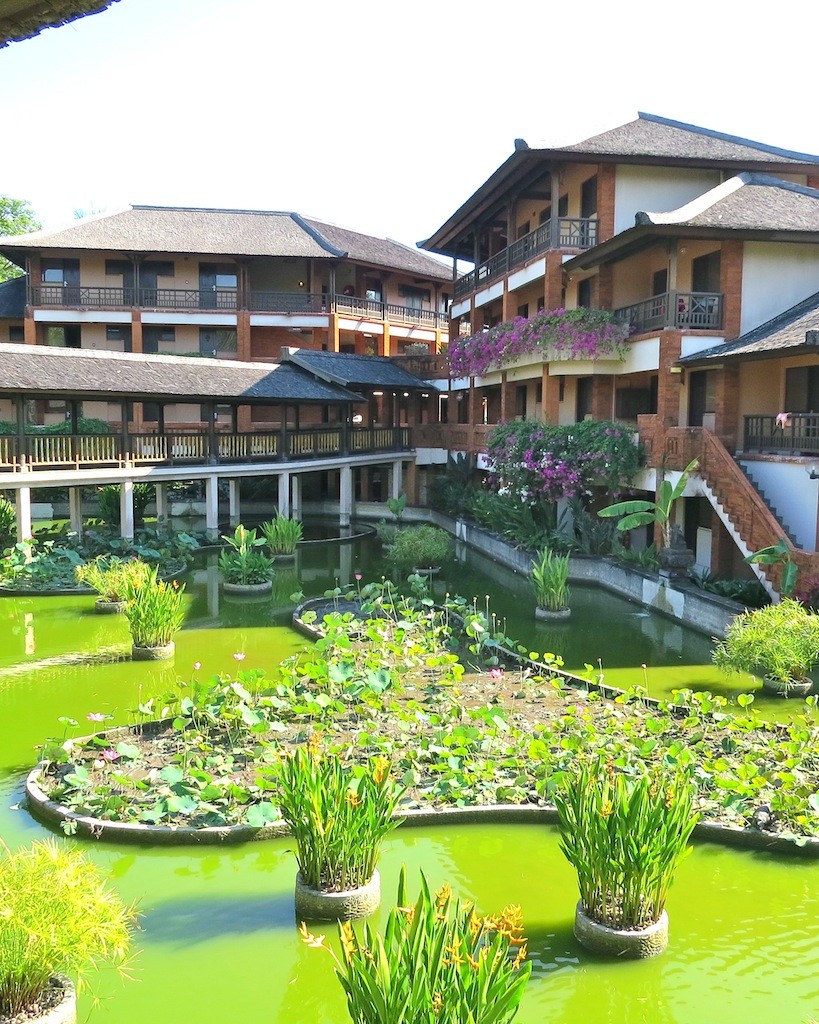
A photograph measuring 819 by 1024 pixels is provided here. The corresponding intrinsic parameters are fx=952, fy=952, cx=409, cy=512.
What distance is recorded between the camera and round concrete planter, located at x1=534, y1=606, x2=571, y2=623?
18250mm

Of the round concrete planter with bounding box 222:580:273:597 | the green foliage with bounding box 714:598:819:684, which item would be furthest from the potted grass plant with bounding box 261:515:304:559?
the green foliage with bounding box 714:598:819:684

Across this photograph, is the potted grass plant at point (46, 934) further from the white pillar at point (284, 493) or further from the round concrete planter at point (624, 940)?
the white pillar at point (284, 493)

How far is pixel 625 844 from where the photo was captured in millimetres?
6863

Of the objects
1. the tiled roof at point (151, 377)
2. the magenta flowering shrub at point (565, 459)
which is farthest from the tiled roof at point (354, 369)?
the magenta flowering shrub at point (565, 459)

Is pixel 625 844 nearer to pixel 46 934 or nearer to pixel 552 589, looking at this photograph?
pixel 46 934

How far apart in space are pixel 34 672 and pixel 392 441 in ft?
71.4

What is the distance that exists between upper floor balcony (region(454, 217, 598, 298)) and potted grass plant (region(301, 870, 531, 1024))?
76.5 feet

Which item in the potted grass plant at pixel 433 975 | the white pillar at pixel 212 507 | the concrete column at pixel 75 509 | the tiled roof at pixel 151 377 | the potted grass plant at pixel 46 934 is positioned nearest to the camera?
A: the potted grass plant at pixel 433 975

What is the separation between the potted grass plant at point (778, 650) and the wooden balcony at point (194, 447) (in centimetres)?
1592

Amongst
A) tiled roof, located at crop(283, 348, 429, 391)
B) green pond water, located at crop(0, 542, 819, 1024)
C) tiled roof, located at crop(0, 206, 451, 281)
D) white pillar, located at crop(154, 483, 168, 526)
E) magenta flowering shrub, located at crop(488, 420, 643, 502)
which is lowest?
green pond water, located at crop(0, 542, 819, 1024)

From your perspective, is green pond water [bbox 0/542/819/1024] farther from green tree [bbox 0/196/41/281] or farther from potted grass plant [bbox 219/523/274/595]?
green tree [bbox 0/196/41/281]

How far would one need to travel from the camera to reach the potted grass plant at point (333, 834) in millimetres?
7426

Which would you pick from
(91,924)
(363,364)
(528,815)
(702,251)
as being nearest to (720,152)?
(702,251)

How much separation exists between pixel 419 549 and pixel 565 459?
4129 millimetres
